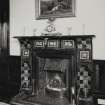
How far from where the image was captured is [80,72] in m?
3.73

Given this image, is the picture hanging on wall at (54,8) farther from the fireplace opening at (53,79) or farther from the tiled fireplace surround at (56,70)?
the fireplace opening at (53,79)

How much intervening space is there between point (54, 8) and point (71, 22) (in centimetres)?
49

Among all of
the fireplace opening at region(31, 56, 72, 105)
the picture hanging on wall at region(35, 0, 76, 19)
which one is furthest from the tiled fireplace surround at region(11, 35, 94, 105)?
the picture hanging on wall at region(35, 0, 76, 19)

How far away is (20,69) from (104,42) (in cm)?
202

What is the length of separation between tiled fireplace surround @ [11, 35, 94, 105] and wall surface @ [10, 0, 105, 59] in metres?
0.16

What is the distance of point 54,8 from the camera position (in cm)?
402

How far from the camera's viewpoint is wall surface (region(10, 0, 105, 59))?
3.57 metres

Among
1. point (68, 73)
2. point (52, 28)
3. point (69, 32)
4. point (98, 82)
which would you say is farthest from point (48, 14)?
point (98, 82)

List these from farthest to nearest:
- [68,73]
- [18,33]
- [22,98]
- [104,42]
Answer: [18,33]
[22,98]
[68,73]
[104,42]

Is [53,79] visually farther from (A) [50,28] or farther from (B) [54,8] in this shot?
(B) [54,8]

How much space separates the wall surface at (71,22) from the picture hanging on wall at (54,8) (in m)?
0.09

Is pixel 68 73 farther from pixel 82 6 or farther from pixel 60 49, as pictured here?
pixel 82 6

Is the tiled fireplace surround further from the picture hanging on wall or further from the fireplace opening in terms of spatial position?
the picture hanging on wall

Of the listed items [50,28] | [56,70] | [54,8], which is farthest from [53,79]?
[54,8]
